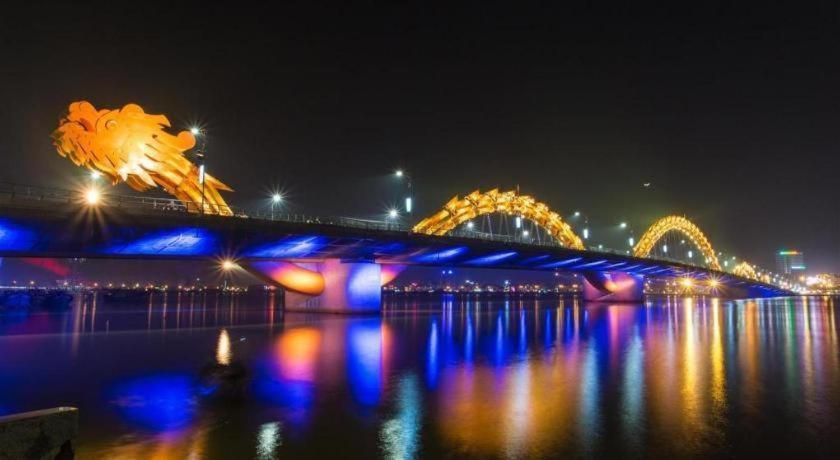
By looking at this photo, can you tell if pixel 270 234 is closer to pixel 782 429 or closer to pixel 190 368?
pixel 190 368

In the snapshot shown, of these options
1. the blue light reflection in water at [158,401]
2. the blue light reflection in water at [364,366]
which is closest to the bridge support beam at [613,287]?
the blue light reflection in water at [364,366]

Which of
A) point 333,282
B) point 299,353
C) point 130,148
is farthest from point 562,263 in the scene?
point 299,353

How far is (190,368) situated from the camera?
1948 centimetres

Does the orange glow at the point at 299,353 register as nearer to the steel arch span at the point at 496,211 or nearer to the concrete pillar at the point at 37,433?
the concrete pillar at the point at 37,433

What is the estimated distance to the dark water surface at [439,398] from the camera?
1006 centimetres

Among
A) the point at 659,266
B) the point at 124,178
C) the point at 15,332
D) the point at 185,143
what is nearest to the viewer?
the point at 15,332

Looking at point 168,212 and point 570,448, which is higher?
point 168,212

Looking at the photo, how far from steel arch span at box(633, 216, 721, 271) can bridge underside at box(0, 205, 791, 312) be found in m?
60.6

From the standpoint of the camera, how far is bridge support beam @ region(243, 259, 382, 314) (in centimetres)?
5550

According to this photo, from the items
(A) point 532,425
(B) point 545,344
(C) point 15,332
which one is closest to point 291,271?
(C) point 15,332

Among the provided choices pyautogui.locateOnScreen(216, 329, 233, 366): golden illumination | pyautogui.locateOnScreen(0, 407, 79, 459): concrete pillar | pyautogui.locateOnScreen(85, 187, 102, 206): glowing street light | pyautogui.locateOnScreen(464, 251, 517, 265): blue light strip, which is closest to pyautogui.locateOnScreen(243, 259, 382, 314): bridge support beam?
pyautogui.locateOnScreen(464, 251, 517, 265): blue light strip

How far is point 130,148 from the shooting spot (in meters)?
43.0

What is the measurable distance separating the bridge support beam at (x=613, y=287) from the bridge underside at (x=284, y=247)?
20.0 meters

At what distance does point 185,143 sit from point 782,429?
45686 mm
